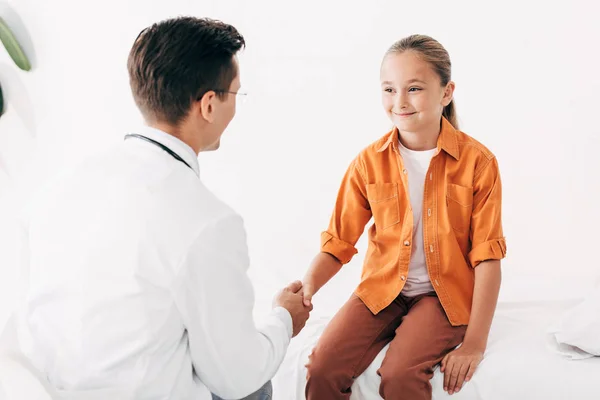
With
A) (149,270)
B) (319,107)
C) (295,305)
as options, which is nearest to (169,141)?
(149,270)

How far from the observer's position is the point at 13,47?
2.89m

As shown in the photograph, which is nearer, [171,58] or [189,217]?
[189,217]

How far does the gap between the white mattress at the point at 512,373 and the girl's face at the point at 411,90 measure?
558 mm

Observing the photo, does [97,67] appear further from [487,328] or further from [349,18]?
[487,328]

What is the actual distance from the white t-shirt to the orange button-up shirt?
26 mm

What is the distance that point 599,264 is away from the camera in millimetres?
2338

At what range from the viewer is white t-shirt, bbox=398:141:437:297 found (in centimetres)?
181

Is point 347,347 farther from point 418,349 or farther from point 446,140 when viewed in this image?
point 446,140

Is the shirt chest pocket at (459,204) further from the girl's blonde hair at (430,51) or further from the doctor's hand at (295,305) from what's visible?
the doctor's hand at (295,305)

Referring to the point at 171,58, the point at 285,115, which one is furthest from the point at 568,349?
the point at 285,115

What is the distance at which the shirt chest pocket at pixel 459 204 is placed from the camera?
1.76 metres

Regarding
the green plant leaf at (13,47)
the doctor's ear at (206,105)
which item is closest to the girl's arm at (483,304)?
the doctor's ear at (206,105)

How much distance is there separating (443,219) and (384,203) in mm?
155

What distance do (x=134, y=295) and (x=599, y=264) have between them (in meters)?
1.71
